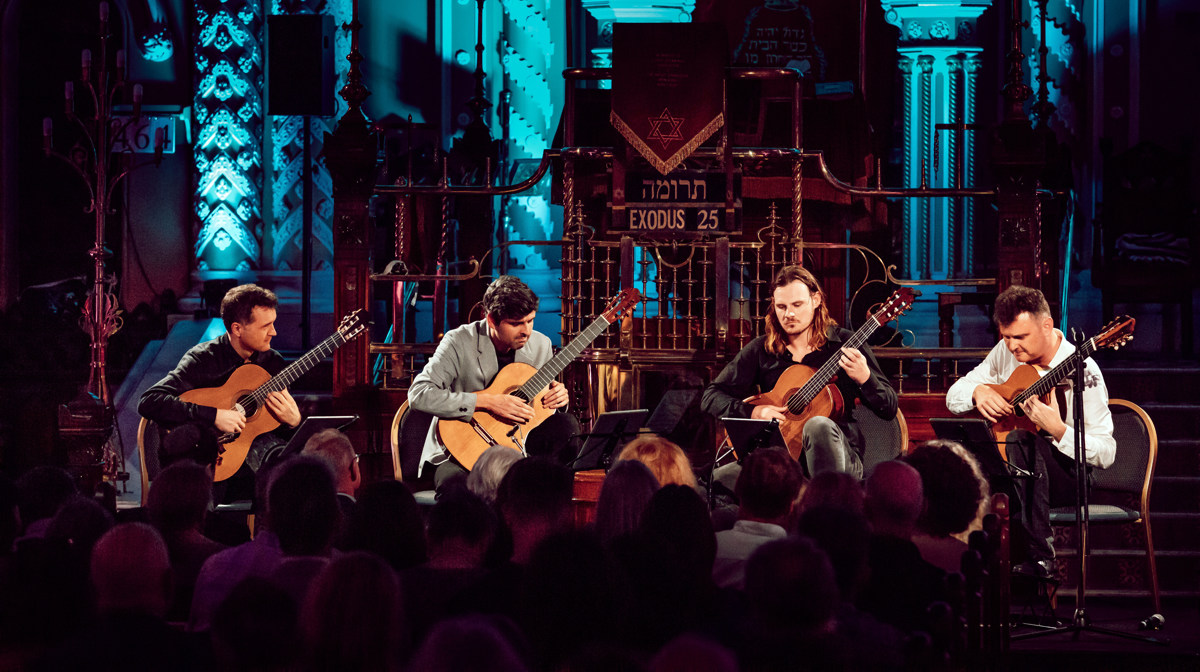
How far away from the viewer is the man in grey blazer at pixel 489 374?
650cm

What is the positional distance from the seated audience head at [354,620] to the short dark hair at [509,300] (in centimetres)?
408

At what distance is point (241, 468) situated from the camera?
254 inches

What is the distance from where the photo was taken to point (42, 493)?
4.73m

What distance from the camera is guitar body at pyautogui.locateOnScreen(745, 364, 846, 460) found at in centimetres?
637

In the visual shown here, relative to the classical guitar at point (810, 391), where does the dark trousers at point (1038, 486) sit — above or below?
below

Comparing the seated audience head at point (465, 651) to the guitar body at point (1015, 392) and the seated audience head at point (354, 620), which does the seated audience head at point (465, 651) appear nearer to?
the seated audience head at point (354, 620)

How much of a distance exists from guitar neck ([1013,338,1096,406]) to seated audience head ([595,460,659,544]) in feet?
8.35

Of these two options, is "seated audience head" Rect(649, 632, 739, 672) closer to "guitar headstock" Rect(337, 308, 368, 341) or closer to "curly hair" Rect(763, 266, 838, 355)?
"curly hair" Rect(763, 266, 838, 355)

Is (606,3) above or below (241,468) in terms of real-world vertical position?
above

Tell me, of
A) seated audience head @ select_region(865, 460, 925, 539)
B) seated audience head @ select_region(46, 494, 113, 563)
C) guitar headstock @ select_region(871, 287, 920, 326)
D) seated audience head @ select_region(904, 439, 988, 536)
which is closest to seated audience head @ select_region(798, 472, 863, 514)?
seated audience head @ select_region(865, 460, 925, 539)

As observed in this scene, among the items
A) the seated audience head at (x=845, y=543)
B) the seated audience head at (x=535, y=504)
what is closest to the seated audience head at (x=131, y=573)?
the seated audience head at (x=535, y=504)

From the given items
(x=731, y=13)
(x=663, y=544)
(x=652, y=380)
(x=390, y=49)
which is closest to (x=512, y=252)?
(x=390, y=49)

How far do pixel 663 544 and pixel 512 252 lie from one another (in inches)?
387

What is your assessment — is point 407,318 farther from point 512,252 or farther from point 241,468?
point 241,468
